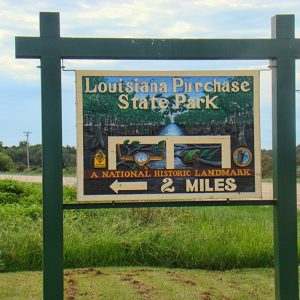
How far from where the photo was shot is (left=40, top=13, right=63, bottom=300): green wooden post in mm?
4797

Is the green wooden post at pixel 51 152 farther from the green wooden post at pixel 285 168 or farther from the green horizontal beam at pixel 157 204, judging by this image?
the green wooden post at pixel 285 168

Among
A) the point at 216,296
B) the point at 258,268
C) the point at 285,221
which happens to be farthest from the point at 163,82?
the point at 258,268

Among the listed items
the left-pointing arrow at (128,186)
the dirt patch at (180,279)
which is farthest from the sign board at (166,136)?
the dirt patch at (180,279)

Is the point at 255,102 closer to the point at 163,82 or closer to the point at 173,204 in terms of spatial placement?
the point at 163,82

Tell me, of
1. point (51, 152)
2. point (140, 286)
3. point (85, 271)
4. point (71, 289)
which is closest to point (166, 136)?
point (51, 152)

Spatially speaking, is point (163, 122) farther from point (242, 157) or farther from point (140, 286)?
point (140, 286)

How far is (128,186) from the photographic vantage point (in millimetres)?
4973

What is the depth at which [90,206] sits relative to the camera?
4887mm

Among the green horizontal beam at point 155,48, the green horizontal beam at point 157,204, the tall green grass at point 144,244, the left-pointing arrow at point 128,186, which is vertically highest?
the green horizontal beam at point 155,48

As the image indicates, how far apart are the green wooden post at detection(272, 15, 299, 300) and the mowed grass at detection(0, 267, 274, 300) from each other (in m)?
1.09

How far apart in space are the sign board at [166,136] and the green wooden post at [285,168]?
0.71 ft

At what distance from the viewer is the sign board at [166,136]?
4.97 metres

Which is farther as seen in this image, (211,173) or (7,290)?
(7,290)

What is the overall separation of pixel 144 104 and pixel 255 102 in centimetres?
109
